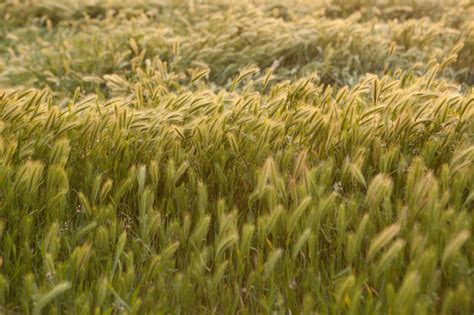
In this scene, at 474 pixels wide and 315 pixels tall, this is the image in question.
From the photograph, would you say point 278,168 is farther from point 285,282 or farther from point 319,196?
point 285,282

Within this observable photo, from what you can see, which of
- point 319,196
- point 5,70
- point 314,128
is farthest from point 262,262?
point 5,70

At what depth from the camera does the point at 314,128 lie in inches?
95.3

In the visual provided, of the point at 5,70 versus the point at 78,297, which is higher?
the point at 78,297

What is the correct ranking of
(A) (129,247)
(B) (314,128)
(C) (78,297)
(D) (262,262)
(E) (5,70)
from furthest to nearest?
(E) (5,70) < (B) (314,128) < (A) (129,247) < (D) (262,262) < (C) (78,297)

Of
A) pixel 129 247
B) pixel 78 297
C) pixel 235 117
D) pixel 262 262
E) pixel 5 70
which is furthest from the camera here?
pixel 5 70

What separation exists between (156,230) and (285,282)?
481 mm

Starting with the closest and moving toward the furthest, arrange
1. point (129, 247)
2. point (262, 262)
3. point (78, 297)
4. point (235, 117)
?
point (78, 297)
point (262, 262)
point (129, 247)
point (235, 117)

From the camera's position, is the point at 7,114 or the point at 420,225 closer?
the point at 420,225

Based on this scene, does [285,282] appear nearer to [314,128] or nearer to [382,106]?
[314,128]

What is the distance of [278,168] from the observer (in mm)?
2309

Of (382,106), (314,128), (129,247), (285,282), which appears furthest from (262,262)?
(382,106)

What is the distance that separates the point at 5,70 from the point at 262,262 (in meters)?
3.30

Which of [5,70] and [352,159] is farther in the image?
[5,70]

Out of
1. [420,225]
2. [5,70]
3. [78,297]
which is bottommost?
[5,70]
